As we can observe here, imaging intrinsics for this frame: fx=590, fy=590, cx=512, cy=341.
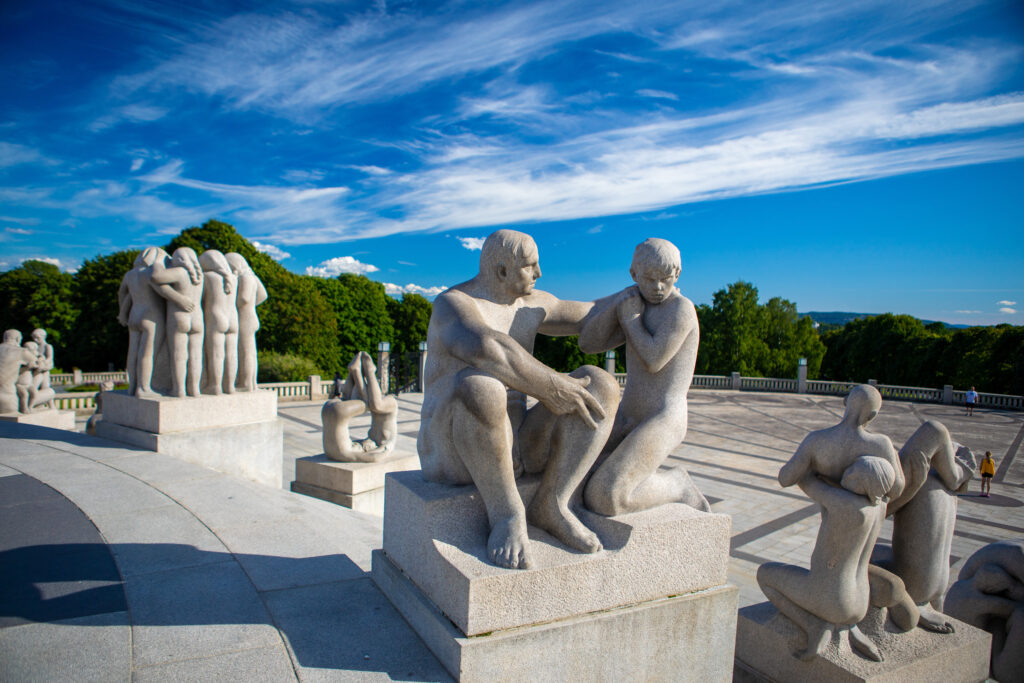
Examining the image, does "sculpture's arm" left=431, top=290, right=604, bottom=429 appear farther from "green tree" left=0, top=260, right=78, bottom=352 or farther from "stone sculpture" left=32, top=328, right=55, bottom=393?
"green tree" left=0, top=260, right=78, bottom=352

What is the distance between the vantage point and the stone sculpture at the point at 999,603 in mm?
4023

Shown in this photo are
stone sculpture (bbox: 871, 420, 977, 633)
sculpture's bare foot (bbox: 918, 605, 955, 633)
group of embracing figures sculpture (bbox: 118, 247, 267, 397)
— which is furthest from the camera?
group of embracing figures sculpture (bbox: 118, 247, 267, 397)

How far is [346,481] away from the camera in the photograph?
772 centimetres

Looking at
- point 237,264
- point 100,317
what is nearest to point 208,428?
point 237,264

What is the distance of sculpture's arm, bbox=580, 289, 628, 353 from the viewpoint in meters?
3.29

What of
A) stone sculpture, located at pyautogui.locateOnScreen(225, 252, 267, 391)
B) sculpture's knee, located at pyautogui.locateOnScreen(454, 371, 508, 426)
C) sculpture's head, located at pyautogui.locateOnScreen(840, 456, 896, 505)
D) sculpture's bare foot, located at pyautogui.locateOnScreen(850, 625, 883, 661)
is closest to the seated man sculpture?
sculpture's knee, located at pyautogui.locateOnScreen(454, 371, 508, 426)

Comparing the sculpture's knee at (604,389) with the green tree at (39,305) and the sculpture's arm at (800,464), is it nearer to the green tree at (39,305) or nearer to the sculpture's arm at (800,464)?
the sculpture's arm at (800,464)

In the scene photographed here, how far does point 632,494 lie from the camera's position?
306 centimetres

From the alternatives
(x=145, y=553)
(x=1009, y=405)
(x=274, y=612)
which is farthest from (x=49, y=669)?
(x=1009, y=405)

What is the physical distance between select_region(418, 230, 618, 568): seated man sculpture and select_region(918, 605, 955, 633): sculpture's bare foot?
8.31 feet

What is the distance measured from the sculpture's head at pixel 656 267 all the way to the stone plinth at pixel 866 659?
225 cm

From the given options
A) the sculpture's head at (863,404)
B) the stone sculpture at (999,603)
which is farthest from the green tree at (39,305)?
the stone sculpture at (999,603)

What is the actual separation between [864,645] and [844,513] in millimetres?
884

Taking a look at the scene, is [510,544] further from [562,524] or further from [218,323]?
[218,323]
